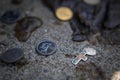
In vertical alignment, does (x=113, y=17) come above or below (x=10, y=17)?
above

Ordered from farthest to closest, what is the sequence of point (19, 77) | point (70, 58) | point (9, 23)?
point (9, 23)
point (70, 58)
point (19, 77)

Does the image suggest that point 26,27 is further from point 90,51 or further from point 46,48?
point 90,51

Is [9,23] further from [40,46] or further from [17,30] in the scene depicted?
[40,46]

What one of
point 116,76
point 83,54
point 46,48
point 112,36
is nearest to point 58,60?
point 46,48

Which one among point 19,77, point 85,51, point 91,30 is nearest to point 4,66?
point 19,77

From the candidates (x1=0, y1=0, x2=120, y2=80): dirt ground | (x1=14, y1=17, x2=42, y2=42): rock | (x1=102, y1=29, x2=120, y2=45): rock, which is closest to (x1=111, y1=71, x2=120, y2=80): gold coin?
(x1=0, y1=0, x2=120, y2=80): dirt ground
